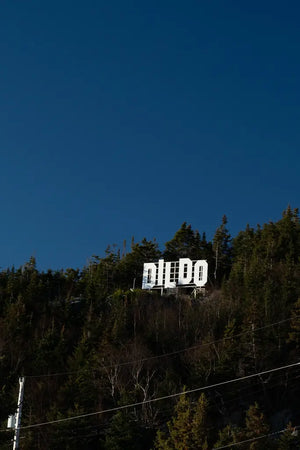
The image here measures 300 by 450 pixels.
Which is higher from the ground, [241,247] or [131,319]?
[241,247]

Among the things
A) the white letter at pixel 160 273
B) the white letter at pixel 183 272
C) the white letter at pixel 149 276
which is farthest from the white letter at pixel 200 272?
the white letter at pixel 149 276

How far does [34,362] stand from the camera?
52.8 m

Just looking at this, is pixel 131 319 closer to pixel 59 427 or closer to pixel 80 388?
pixel 80 388

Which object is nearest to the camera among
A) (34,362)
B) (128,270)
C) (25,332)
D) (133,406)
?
(133,406)

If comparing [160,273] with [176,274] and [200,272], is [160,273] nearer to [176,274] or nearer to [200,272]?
[176,274]

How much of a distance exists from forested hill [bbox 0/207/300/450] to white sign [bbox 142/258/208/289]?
1.30 m

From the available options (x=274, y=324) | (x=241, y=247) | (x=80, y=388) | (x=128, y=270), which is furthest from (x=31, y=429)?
(x=241, y=247)

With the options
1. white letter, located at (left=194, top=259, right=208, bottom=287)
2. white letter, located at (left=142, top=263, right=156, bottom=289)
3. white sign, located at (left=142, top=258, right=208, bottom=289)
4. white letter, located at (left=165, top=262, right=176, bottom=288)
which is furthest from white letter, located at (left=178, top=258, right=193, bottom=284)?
white letter, located at (left=142, top=263, right=156, bottom=289)

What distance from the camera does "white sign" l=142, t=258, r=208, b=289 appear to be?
66.6 meters

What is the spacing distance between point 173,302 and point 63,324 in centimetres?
1040

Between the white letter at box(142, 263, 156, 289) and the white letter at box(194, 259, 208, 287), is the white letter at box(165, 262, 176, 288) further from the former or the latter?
the white letter at box(194, 259, 208, 287)

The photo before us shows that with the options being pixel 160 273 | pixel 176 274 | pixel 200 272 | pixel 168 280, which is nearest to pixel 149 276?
pixel 160 273

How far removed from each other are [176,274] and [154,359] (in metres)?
14.6

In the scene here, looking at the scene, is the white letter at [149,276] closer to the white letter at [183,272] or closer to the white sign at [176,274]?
the white sign at [176,274]
